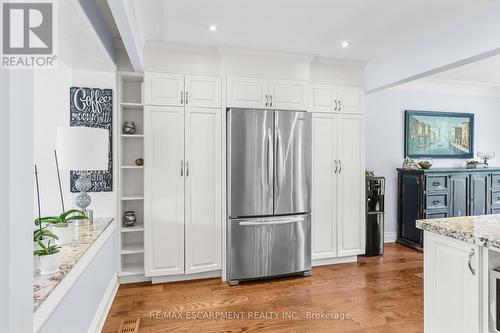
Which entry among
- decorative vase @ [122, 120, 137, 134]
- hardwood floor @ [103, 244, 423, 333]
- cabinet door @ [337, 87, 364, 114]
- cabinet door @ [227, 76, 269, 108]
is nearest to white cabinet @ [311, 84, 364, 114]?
cabinet door @ [337, 87, 364, 114]

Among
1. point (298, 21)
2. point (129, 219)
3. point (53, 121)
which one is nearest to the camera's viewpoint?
point (53, 121)

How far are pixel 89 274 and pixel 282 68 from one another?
2.78m

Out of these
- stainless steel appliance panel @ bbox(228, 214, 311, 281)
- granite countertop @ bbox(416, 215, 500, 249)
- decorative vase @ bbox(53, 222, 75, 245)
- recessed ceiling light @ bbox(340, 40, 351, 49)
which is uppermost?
recessed ceiling light @ bbox(340, 40, 351, 49)

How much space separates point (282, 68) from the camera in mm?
3512

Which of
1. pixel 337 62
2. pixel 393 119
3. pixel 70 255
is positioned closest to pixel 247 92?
pixel 337 62

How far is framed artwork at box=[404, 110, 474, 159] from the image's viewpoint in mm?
4988

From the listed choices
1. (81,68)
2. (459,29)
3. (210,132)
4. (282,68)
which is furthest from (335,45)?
(81,68)

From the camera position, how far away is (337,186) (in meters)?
3.82

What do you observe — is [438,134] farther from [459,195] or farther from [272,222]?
[272,222]

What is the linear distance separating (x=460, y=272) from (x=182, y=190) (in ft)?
8.15

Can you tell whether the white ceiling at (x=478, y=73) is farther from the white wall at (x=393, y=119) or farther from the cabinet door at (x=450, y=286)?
the cabinet door at (x=450, y=286)

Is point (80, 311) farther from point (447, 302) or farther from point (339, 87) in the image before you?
point (339, 87)

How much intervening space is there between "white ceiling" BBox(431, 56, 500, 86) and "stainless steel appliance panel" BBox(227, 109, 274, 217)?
9.96 feet

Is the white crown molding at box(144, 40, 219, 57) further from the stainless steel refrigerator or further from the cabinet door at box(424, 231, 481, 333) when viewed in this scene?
the cabinet door at box(424, 231, 481, 333)
